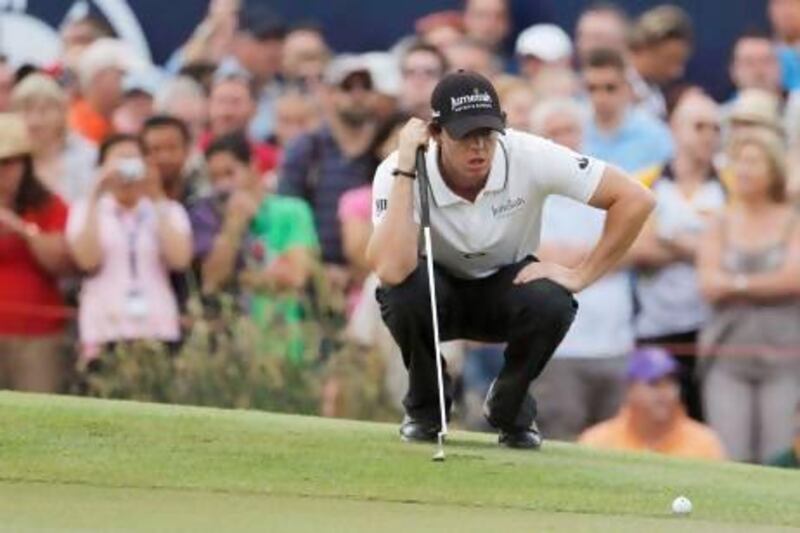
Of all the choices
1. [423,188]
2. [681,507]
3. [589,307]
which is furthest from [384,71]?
[681,507]

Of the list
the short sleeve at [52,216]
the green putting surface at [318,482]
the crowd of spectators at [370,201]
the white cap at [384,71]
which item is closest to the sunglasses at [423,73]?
the crowd of spectators at [370,201]

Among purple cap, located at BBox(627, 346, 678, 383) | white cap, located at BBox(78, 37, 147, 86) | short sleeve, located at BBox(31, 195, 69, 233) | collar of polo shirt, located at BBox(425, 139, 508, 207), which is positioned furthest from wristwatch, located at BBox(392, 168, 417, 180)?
white cap, located at BBox(78, 37, 147, 86)

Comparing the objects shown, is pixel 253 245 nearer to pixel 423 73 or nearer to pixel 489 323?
pixel 423 73

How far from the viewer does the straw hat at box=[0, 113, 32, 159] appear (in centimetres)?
1449

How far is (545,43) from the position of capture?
1553cm

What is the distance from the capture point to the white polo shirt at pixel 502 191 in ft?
30.9

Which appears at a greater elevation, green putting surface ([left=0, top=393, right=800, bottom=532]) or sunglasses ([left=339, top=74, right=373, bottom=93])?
sunglasses ([left=339, top=74, right=373, bottom=93])

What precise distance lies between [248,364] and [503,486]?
17.9 feet

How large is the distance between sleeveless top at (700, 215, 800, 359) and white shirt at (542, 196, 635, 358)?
0.50 meters

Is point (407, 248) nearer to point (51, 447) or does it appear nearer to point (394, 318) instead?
point (394, 318)

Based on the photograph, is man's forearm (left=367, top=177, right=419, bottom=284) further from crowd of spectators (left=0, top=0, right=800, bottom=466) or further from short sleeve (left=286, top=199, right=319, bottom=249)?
short sleeve (left=286, top=199, right=319, bottom=249)

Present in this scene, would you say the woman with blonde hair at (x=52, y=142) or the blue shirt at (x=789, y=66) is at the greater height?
the blue shirt at (x=789, y=66)

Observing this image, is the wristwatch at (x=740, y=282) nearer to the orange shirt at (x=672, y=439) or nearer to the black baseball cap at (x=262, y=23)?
the orange shirt at (x=672, y=439)

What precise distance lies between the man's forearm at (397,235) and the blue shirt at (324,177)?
5.33 meters
